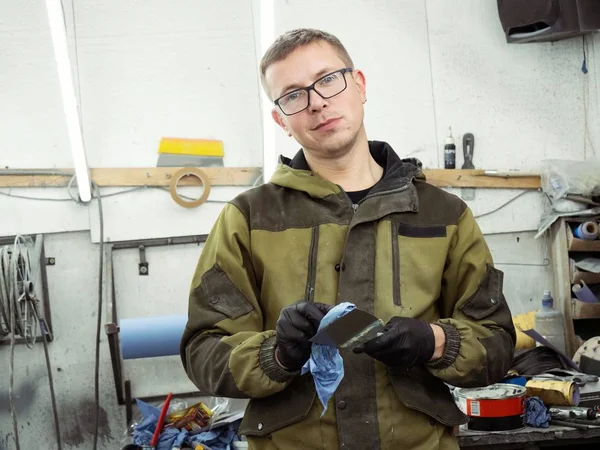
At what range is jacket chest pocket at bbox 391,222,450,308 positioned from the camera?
168cm

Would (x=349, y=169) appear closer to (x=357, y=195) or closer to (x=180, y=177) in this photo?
(x=357, y=195)

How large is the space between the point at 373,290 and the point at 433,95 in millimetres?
2624

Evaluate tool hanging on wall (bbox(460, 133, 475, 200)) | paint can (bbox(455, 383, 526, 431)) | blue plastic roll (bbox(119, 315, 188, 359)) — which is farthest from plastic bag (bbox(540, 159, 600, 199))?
blue plastic roll (bbox(119, 315, 188, 359))

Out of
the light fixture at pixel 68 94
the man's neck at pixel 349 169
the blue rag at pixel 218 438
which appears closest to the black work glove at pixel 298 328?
the man's neck at pixel 349 169

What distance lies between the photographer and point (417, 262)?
5.57ft

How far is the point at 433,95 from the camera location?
4129 mm

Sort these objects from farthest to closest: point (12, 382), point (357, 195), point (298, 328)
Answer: point (12, 382), point (357, 195), point (298, 328)

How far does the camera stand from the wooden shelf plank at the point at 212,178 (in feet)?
12.5

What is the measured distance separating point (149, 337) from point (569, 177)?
2.08m

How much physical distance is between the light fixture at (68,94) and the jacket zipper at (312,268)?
2052 mm

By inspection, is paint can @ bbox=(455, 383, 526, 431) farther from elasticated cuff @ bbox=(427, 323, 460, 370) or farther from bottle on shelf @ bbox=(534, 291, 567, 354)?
elasticated cuff @ bbox=(427, 323, 460, 370)

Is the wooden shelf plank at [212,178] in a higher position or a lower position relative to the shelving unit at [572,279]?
higher

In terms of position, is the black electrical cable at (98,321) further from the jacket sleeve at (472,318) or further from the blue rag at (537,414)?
the jacket sleeve at (472,318)

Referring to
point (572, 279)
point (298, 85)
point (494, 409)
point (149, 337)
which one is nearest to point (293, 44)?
point (298, 85)
